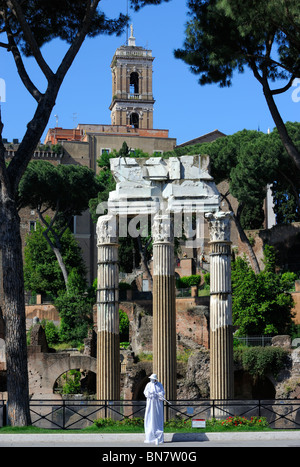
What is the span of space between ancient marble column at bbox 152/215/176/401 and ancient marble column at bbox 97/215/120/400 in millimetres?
1018

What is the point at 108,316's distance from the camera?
20391 mm

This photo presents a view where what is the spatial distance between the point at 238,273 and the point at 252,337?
10.5ft

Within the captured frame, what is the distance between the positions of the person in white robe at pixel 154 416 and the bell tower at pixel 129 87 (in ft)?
157

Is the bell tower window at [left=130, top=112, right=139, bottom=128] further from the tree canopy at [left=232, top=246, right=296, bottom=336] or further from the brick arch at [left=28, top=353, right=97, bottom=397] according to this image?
the brick arch at [left=28, top=353, right=97, bottom=397]

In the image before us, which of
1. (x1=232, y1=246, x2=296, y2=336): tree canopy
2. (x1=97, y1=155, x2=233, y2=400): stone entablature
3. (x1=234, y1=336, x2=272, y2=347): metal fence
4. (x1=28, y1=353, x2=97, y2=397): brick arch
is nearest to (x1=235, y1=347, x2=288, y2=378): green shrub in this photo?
(x1=234, y1=336, x2=272, y2=347): metal fence

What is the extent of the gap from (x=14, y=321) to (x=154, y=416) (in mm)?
3430

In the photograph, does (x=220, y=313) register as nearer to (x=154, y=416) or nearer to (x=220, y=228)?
(x=220, y=228)

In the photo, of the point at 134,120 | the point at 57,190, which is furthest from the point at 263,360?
the point at 134,120

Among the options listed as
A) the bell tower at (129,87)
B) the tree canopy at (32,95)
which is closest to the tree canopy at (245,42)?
the tree canopy at (32,95)

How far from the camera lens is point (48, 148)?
52094 mm

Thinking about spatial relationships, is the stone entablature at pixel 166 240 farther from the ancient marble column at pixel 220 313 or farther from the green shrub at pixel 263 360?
the green shrub at pixel 263 360

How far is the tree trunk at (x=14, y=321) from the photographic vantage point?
16.4 m

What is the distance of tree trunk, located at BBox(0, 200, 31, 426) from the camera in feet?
53.8
